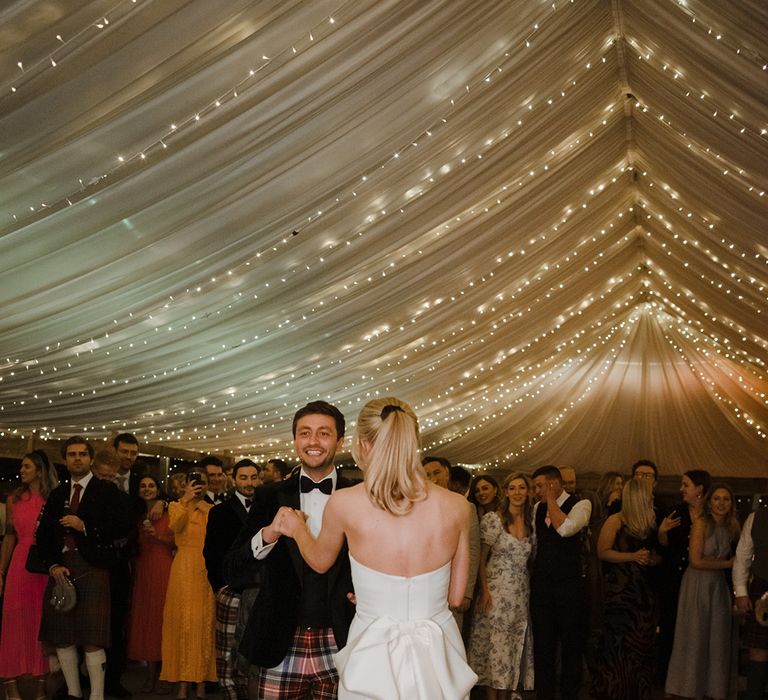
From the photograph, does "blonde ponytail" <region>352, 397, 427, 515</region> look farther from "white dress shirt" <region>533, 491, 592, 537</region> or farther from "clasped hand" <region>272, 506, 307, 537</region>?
"white dress shirt" <region>533, 491, 592, 537</region>

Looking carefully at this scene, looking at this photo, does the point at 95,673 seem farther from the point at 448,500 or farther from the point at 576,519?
the point at 448,500

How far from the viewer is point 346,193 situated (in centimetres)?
515

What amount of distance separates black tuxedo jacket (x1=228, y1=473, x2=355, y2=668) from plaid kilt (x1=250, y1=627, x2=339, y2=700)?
0.12 ft

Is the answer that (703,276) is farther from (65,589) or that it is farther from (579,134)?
(65,589)

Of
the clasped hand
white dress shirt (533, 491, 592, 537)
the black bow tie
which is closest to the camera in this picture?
the clasped hand

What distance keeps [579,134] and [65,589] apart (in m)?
3.71

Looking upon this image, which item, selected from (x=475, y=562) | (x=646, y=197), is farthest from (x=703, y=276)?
(x=475, y=562)

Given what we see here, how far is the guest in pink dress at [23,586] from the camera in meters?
5.71

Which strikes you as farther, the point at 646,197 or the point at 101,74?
the point at 646,197

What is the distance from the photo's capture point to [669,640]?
6.98 meters

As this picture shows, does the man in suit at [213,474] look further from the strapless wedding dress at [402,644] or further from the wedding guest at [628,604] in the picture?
the strapless wedding dress at [402,644]

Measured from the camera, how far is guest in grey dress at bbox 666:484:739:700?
6137 mm

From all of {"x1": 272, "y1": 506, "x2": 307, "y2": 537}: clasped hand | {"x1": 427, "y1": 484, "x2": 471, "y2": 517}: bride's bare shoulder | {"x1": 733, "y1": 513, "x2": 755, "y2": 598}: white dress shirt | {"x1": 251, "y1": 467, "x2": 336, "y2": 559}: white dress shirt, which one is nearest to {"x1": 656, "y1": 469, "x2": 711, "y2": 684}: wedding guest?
{"x1": 733, "y1": 513, "x2": 755, "y2": 598}: white dress shirt

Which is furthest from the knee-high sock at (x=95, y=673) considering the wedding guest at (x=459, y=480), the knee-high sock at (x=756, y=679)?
the knee-high sock at (x=756, y=679)
